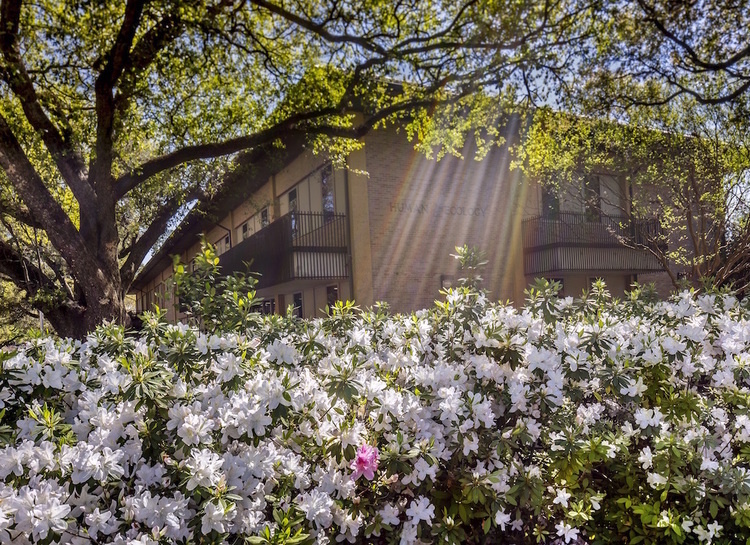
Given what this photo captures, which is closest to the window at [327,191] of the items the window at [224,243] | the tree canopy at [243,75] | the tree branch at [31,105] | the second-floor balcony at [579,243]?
the tree canopy at [243,75]

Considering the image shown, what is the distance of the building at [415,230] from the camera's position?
16.2 metres

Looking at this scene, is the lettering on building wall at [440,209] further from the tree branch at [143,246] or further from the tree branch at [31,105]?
the tree branch at [31,105]

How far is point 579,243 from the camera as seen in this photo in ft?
61.7

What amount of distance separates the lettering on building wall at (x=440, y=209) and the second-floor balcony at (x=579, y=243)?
75.8 inches

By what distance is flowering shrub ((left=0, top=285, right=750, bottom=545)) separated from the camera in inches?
86.8

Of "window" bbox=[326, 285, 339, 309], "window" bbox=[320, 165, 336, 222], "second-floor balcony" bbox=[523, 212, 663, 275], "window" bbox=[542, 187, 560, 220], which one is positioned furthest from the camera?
"window" bbox=[542, 187, 560, 220]

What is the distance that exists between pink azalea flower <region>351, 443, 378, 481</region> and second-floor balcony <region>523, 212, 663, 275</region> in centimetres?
1669

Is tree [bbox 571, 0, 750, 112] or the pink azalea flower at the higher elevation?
tree [bbox 571, 0, 750, 112]

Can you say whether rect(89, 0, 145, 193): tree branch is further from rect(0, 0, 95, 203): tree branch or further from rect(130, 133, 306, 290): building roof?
rect(130, 133, 306, 290): building roof

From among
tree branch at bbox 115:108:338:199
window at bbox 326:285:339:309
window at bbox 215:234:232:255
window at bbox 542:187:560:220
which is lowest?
window at bbox 326:285:339:309

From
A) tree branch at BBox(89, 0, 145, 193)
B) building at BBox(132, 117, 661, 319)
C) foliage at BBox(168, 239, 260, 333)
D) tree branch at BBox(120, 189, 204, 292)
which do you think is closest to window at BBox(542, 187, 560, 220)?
building at BBox(132, 117, 661, 319)

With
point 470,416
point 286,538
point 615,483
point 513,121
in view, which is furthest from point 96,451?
point 513,121

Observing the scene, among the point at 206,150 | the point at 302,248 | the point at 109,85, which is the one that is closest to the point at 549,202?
the point at 302,248

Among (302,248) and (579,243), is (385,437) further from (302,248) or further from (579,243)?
(579,243)
